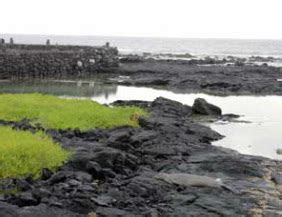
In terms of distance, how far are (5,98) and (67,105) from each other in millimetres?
2947

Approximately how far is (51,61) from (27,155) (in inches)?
1481

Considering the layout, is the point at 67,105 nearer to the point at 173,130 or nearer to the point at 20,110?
the point at 20,110

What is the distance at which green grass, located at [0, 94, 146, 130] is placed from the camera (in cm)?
1785

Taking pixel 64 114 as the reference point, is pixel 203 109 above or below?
below

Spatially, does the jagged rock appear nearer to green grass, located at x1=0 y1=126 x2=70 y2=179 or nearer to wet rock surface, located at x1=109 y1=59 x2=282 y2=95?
green grass, located at x1=0 y1=126 x2=70 y2=179

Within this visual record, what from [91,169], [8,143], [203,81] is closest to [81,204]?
[91,169]

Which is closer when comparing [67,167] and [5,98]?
[67,167]

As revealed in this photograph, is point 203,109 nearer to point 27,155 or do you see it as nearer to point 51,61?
point 27,155

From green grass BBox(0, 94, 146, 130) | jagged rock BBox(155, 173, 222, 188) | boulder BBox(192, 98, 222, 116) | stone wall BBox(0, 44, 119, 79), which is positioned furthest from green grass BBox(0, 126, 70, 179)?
stone wall BBox(0, 44, 119, 79)

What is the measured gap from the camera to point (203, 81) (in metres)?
45.3

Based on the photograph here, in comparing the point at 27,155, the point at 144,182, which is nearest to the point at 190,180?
the point at 144,182

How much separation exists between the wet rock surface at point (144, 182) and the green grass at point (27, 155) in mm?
281

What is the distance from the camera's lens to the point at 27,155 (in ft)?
39.0

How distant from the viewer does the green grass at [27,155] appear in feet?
37.1
